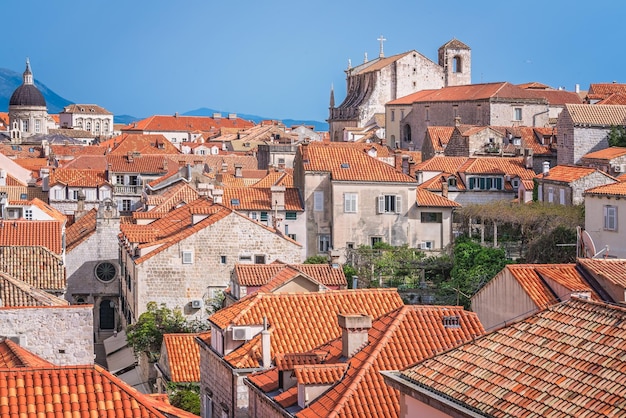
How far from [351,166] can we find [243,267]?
21.6 m

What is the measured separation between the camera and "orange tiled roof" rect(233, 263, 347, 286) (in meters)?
37.7

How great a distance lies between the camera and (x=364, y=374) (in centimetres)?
2127

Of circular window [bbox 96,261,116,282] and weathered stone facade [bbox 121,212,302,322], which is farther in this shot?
circular window [bbox 96,261,116,282]

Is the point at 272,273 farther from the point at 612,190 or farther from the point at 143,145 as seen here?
the point at 143,145

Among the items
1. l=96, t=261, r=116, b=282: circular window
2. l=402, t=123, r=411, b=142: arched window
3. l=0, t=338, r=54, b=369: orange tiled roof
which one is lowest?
l=96, t=261, r=116, b=282: circular window

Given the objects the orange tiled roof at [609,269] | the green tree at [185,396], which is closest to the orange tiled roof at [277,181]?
the green tree at [185,396]

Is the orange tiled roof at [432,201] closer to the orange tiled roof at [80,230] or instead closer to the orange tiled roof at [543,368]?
the orange tiled roof at [80,230]

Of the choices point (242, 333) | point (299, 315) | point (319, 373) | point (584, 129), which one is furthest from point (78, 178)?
point (319, 373)

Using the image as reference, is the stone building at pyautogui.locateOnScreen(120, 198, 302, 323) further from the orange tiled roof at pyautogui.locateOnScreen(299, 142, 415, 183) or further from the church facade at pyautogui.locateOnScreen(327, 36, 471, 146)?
the church facade at pyautogui.locateOnScreen(327, 36, 471, 146)

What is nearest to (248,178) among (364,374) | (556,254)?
(556,254)

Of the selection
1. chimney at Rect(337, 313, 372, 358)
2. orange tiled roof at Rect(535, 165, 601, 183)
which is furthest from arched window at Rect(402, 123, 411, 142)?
chimney at Rect(337, 313, 372, 358)

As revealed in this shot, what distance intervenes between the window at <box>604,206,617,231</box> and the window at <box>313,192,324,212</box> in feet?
55.9

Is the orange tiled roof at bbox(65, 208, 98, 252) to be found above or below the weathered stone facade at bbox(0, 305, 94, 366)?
above

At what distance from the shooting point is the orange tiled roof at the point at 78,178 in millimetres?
86312
